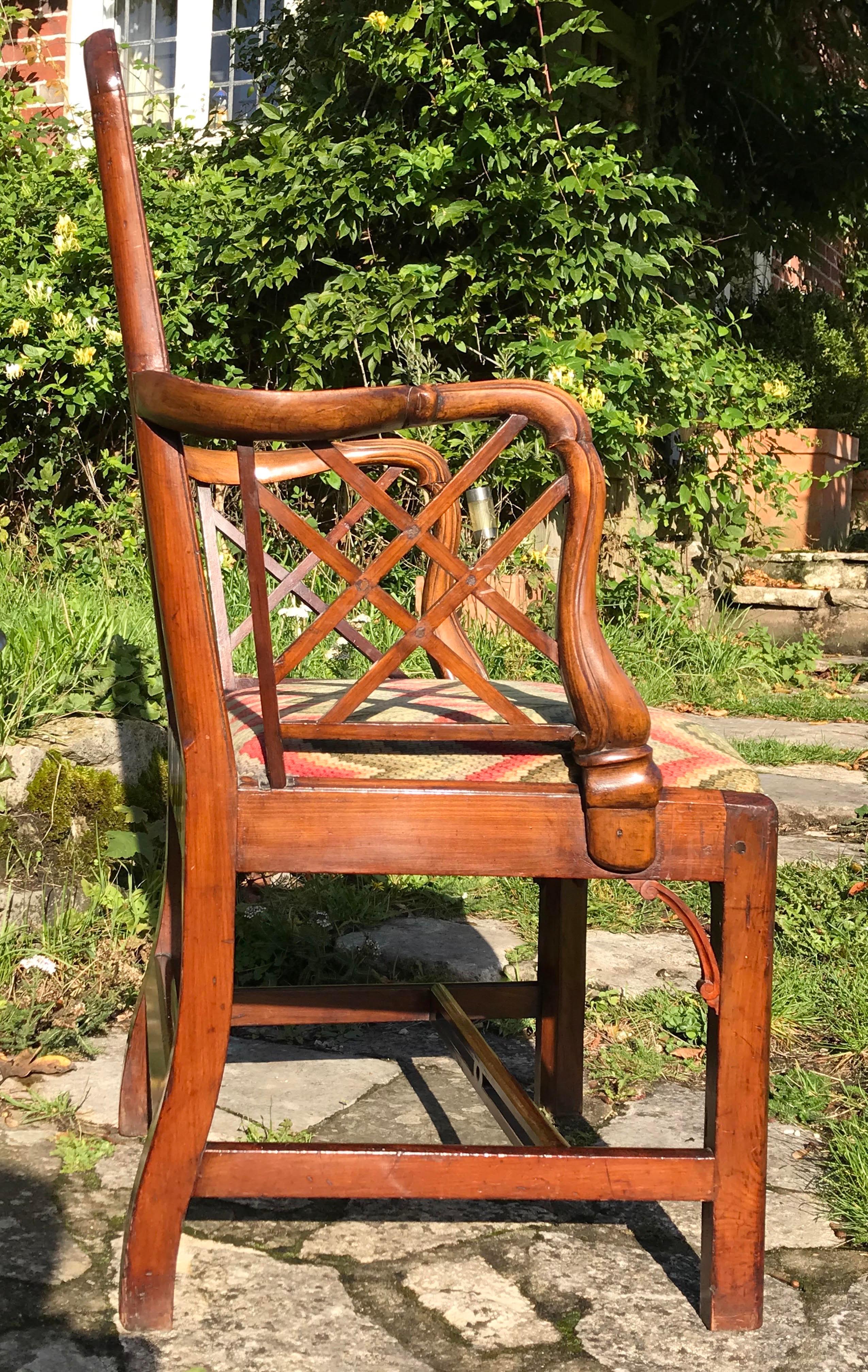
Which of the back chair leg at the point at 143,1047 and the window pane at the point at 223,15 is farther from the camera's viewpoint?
the window pane at the point at 223,15

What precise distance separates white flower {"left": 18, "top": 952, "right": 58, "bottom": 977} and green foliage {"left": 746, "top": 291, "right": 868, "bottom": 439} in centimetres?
673

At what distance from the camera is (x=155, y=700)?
9.37ft

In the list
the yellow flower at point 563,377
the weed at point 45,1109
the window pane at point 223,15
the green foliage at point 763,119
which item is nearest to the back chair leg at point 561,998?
the weed at point 45,1109

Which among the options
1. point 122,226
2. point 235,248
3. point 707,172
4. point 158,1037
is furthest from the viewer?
point 707,172

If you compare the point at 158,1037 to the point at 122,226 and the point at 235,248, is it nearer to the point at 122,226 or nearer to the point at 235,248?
the point at 122,226

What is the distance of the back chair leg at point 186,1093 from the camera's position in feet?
4.27

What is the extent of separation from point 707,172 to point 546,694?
546 cm

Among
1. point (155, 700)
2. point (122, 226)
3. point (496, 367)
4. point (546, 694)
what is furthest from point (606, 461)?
point (122, 226)

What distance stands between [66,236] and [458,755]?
4.22 metres

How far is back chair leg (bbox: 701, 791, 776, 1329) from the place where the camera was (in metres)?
1.34

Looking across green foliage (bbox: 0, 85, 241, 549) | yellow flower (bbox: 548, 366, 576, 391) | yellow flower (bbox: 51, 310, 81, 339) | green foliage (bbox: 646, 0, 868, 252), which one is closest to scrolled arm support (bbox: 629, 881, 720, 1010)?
yellow flower (bbox: 548, 366, 576, 391)

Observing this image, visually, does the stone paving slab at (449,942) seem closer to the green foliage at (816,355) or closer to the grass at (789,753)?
the grass at (789,753)

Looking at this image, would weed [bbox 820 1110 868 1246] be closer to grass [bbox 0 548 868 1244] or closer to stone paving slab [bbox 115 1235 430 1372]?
grass [bbox 0 548 868 1244]

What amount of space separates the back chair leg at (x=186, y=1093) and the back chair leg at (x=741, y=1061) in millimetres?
510
